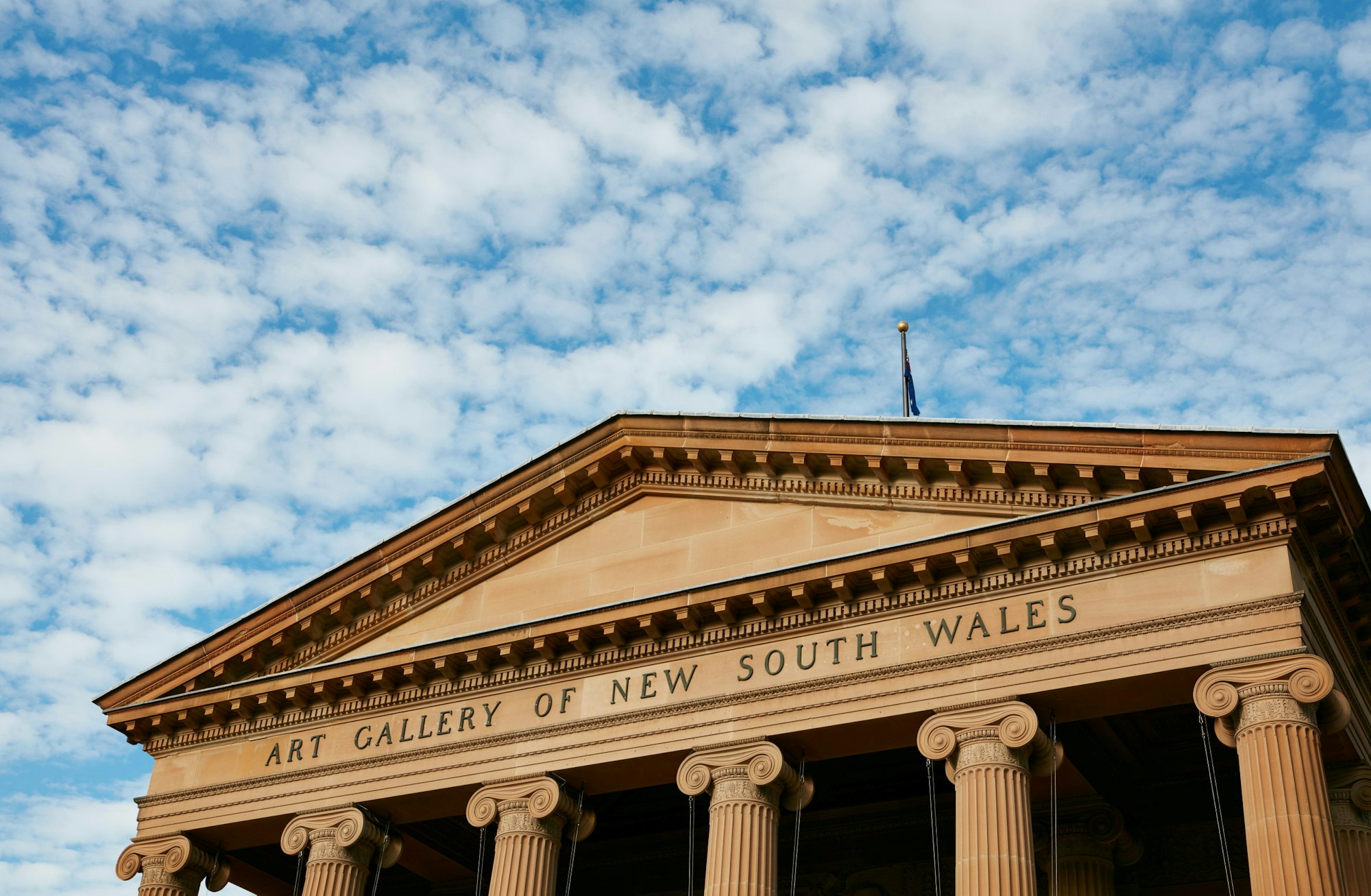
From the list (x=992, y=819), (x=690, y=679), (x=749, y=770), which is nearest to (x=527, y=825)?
(x=690, y=679)

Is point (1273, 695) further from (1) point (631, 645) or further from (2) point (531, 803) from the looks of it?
(2) point (531, 803)

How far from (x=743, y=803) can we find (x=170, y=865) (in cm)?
1089

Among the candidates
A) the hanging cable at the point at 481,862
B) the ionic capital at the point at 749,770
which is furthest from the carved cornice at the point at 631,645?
the hanging cable at the point at 481,862

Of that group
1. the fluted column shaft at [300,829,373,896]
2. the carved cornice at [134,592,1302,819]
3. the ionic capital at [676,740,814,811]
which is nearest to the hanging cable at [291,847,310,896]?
the fluted column shaft at [300,829,373,896]

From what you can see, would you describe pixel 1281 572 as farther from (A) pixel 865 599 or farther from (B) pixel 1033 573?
(A) pixel 865 599

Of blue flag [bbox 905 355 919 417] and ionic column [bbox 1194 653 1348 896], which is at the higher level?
blue flag [bbox 905 355 919 417]

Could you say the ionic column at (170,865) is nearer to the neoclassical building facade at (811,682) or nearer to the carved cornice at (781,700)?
the neoclassical building facade at (811,682)

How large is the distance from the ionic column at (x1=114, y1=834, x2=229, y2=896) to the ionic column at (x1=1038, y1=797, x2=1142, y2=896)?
14.2 metres

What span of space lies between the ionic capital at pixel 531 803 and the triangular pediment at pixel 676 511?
107 inches

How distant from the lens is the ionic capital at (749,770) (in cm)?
2342

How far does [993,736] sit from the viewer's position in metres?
21.9

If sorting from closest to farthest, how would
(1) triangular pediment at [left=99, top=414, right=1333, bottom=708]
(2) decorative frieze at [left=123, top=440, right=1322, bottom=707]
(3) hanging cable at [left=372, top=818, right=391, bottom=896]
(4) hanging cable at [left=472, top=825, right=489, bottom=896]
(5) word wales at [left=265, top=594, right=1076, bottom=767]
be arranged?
(5) word wales at [left=265, top=594, right=1076, bottom=767] → (1) triangular pediment at [left=99, top=414, right=1333, bottom=708] → (2) decorative frieze at [left=123, top=440, right=1322, bottom=707] → (4) hanging cable at [left=472, top=825, right=489, bottom=896] → (3) hanging cable at [left=372, top=818, right=391, bottom=896]

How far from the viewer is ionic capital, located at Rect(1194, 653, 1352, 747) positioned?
19938mm

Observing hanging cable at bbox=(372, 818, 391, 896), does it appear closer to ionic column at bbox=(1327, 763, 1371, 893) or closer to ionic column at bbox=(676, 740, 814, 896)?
ionic column at bbox=(676, 740, 814, 896)
